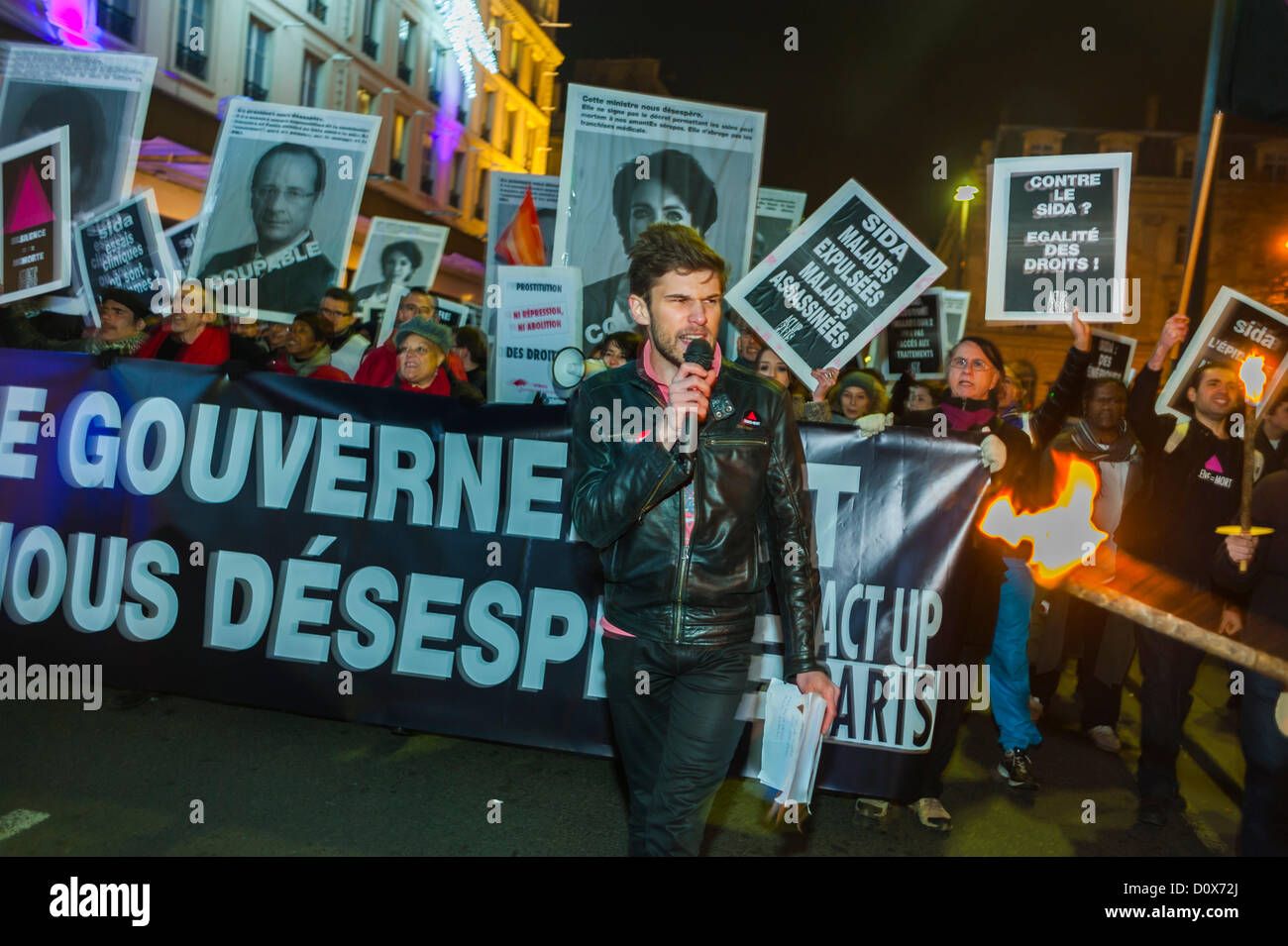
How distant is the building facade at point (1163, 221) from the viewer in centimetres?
4138

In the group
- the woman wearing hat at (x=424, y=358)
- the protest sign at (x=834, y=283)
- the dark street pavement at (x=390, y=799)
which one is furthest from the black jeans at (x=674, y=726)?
the woman wearing hat at (x=424, y=358)

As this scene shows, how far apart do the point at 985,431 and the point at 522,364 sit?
2940mm

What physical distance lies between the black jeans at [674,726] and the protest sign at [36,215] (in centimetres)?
519

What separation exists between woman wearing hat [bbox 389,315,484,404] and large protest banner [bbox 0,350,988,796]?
773mm

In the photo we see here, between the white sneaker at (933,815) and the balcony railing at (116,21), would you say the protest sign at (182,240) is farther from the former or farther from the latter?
the balcony railing at (116,21)

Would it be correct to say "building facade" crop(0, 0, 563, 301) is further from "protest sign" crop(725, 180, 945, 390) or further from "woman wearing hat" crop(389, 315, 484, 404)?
"protest sign" crop(725, 180, 945, 390)

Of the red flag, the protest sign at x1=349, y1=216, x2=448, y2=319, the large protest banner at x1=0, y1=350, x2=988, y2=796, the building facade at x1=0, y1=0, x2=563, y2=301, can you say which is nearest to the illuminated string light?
the building facade at x1=0, y1=0, x2=563, y2=301

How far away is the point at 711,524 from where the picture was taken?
265 centimetres

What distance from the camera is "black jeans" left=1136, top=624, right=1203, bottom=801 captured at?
178 inches

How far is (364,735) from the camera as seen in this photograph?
484 centimetres

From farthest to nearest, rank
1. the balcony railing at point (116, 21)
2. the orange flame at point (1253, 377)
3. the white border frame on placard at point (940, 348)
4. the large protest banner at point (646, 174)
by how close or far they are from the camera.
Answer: the balcony railing at point (116, 21), the white border frame on placard at point (940, 348), the large protest banner at point (646, 174), the orange flame at point (1253, 377)

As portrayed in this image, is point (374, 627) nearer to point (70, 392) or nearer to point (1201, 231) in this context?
point (70, 392)

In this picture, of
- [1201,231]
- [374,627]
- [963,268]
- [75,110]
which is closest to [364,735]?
[374,627]

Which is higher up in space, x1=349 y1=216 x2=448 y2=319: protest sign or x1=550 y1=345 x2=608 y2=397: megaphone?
x1=349 y1=216 x2=448 y2=319: protest sign
